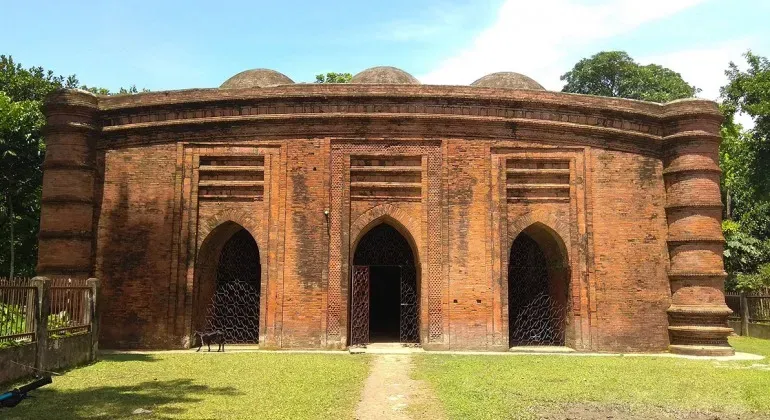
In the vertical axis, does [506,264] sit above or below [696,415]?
above

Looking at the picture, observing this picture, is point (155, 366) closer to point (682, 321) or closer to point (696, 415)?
point (696, 415)

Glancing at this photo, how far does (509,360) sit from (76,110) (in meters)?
9.85

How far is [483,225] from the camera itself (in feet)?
38.8

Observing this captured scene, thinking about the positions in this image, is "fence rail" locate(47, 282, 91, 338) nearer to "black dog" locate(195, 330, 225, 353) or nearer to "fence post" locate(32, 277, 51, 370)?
"fence post" locate(32, 277, 51, 370)

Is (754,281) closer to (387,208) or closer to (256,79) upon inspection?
(387,208)

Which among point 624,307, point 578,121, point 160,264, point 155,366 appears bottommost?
point 155,366

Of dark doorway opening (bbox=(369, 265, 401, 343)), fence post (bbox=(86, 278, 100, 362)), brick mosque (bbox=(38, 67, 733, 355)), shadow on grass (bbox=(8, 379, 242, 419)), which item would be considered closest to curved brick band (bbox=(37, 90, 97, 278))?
brick mosque (bbox=(38, 67, 733, 355))

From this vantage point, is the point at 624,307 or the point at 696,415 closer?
the point at 696,415

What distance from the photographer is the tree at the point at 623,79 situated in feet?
102

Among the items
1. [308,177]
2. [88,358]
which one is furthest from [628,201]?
[88,358]

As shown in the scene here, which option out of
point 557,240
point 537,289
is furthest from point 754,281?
point 557,240

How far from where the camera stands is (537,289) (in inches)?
514

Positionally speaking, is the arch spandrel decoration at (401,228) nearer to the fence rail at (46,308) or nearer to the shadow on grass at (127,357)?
the shadow on grass at (127,357)

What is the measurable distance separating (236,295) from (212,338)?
4.15ft
